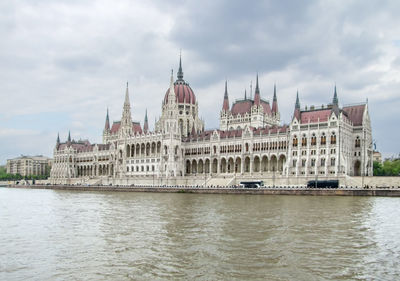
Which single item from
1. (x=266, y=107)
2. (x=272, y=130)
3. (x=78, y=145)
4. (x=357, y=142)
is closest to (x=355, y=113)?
(x=357, y=142)

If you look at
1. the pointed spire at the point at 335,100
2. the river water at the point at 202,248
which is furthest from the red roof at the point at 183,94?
the river water at the point at 202,248

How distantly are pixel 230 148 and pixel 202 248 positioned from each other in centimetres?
8511

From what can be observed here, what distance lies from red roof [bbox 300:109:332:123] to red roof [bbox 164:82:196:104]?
163 feet

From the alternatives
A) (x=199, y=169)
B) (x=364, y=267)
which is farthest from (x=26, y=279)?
(x=199, y=169)

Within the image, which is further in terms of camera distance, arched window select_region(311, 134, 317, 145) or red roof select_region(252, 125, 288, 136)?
red roof select_region(252, 125, 288, 136)

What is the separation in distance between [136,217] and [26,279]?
69.5ft

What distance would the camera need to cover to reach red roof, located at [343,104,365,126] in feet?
310

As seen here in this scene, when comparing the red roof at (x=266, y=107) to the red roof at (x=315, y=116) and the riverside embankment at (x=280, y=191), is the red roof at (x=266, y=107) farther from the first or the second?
the riverside embankment at (x=280, y=191)

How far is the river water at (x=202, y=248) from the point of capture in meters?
19.0

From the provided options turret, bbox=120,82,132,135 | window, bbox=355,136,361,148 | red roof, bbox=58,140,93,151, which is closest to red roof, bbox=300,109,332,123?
window, bbox=355,136,361,148

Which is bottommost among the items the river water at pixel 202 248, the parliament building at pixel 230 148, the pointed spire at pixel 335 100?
the river water at pixel 202 248

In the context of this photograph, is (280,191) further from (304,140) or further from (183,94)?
(183,94)

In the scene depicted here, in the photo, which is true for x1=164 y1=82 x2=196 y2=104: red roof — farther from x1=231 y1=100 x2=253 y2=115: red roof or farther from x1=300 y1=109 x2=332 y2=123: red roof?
x1=300 y1=109 x2=332 y2=123: red roof

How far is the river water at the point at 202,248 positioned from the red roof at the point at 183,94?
330 feet
